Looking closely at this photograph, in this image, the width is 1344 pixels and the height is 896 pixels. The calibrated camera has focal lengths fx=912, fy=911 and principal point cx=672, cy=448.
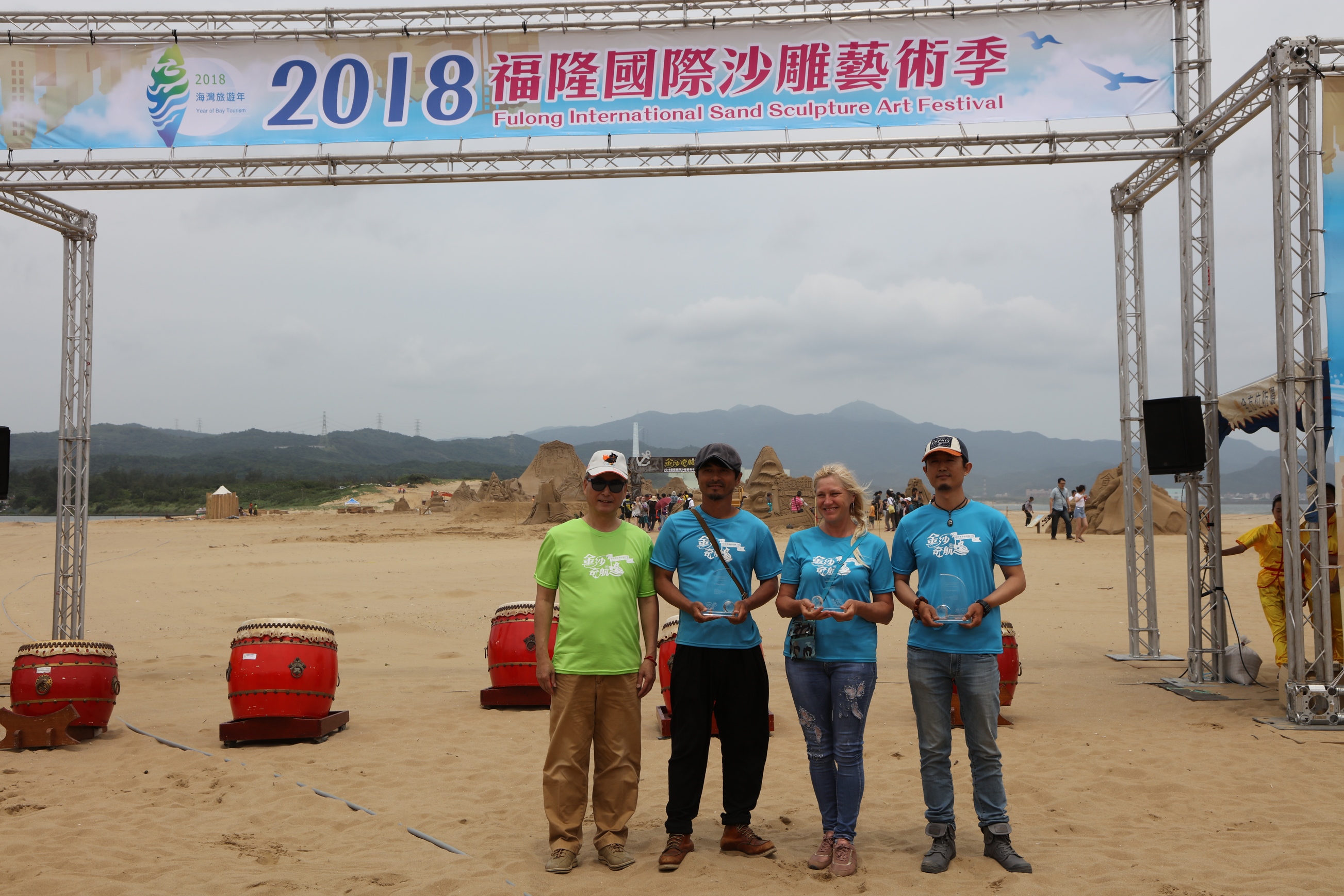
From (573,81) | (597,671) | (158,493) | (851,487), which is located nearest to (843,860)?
(597,671)

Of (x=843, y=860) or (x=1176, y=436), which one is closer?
(x=843, y=860)

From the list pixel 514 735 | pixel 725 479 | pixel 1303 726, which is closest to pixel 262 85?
pixel 514 735

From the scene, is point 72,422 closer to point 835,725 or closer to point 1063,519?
point 835,725

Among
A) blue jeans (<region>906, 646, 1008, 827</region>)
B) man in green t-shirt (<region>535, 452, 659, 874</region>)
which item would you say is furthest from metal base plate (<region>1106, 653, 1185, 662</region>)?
man in green t-shirt (<region>535, 452, 659, 874</region>)

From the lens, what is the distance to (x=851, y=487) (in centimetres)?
427

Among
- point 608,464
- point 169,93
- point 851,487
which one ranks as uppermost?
point 169,93

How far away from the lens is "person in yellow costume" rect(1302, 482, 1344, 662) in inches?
277

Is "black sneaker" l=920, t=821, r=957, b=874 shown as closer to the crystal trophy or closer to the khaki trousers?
the crystal trophy

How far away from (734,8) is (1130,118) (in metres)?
3.92

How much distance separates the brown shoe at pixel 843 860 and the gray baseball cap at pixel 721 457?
5.77 feet

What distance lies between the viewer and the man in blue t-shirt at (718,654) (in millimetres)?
4215

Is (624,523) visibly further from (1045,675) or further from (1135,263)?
(1135,263)

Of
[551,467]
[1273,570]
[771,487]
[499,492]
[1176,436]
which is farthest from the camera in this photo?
[551,467]

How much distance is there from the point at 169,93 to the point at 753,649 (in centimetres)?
845
